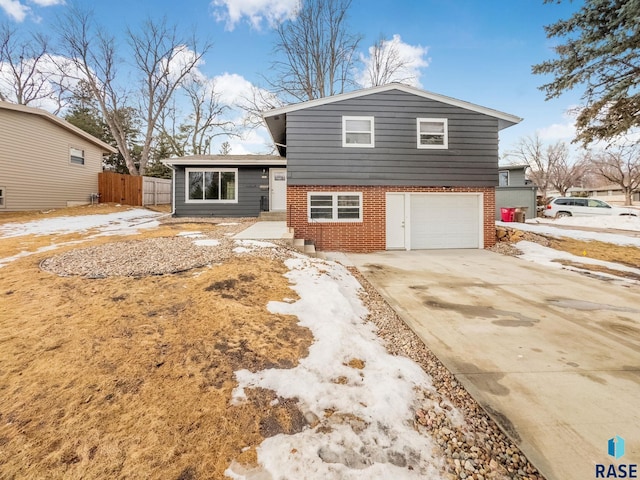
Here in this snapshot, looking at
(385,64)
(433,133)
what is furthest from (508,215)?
(385,64)

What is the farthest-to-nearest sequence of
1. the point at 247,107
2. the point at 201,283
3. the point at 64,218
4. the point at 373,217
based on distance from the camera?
the point at 247,107 → the point at 64,218 → the point at 373,217 → the point at 201,283

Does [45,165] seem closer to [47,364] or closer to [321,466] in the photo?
[47,364]

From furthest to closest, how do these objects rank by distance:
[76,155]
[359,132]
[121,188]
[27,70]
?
1. [27,70]
2. [121,188]
3. [76,155]
4. [359,132]

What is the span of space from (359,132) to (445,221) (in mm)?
4102

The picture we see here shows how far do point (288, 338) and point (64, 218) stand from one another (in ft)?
44.7

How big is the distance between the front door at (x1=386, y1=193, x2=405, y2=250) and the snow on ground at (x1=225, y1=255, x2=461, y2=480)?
6.48m

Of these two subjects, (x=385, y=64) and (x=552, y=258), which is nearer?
(x=552, y=258)

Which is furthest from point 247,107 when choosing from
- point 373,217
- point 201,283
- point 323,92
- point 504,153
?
point 504,153

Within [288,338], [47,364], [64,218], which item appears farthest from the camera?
[64,218]

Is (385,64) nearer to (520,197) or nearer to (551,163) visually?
(520,197)

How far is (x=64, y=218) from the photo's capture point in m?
12.4

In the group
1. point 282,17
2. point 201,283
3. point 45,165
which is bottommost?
point 201,283

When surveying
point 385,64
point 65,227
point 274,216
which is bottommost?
point 65,227

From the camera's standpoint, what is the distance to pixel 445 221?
407 inches
